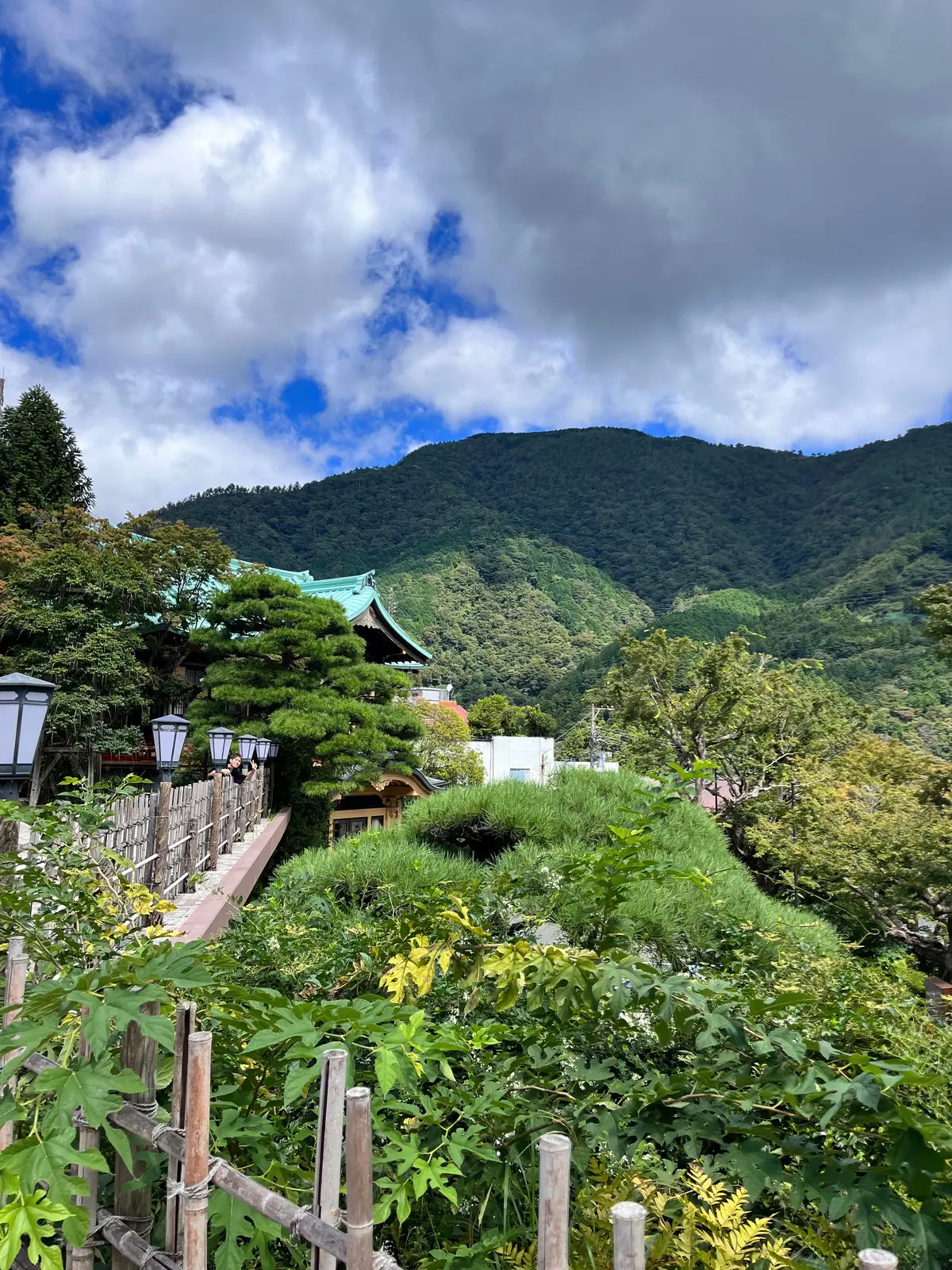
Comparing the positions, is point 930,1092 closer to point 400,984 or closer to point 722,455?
point 400,984

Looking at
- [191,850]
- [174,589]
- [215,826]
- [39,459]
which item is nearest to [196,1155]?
[191,850]

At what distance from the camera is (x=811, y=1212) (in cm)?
139

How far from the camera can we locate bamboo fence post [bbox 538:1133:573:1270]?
0.78m

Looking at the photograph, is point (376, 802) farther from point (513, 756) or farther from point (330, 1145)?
point (330, 1145)

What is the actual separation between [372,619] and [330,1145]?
15.7 m

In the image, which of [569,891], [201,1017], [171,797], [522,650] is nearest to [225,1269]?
[201,1017]

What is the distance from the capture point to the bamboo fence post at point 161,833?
16.6ft

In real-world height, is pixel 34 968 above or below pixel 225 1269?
above

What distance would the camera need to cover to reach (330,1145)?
1.03 m

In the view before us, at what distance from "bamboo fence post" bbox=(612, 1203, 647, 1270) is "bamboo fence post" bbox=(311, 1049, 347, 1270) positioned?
44 centimetres

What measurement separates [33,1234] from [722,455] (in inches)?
3974

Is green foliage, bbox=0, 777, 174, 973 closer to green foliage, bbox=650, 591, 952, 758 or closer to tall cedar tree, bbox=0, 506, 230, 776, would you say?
tall cedar tree, bbox=0, 506, 230, 776

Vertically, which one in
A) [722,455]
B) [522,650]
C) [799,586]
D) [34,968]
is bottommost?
[34,968]

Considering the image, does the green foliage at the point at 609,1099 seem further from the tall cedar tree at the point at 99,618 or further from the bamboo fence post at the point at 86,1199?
the tall cedar tree at the point at 99,618
